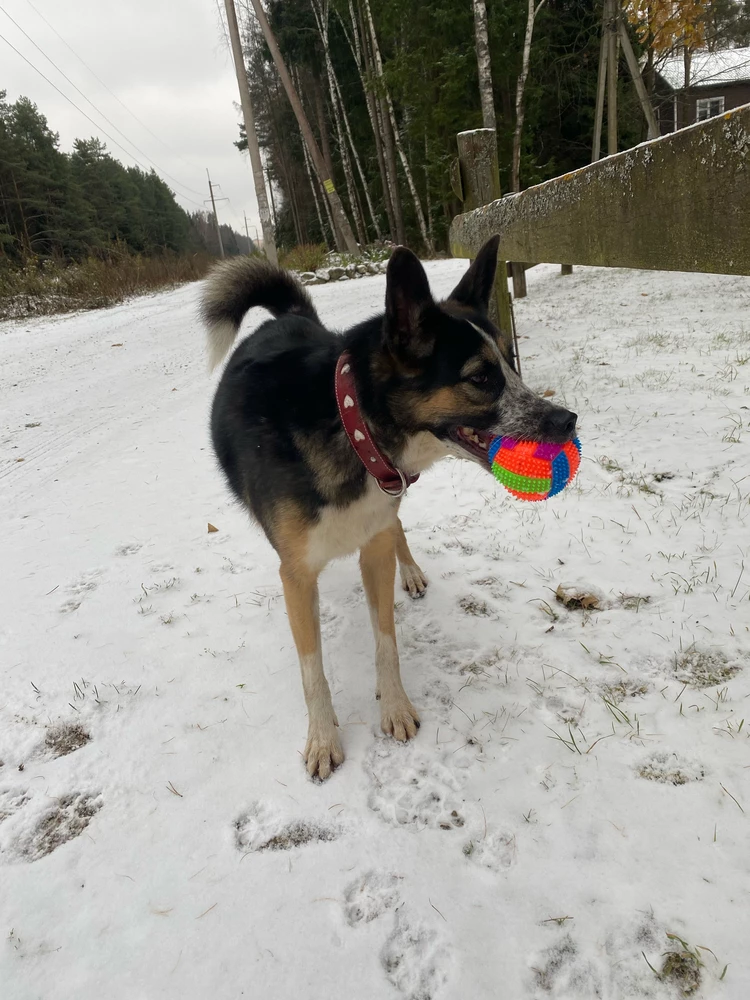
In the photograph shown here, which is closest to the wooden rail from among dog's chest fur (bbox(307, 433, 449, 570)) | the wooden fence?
the wooden fence

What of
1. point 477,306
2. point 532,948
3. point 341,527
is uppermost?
point 477,306

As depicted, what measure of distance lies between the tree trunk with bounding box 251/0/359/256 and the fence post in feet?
56.0

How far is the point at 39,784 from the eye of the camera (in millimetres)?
1867

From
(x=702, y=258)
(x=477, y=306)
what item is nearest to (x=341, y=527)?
(x=477, y=306)

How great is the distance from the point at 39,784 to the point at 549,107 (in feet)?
80.3

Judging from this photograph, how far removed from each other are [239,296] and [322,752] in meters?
2.38

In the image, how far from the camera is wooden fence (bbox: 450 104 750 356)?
4.99ft

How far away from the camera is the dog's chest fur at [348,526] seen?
1945mm

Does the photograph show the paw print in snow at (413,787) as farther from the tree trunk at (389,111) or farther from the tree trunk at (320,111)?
the tree trunk at (320,111)

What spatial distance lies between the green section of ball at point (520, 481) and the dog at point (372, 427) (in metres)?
0.07

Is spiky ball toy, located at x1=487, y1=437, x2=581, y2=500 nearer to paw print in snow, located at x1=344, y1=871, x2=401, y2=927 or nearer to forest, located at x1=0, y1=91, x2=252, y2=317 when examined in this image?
paw print in snow, located at x1=344, y1=871, x2=401, y2=927

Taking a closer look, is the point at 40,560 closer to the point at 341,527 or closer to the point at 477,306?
the point at 341,527

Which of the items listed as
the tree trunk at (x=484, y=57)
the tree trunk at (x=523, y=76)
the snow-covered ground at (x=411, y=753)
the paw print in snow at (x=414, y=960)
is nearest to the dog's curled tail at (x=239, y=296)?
the snow-covered ground at (x=411, y=753)

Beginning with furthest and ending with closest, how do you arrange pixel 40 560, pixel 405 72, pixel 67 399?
pixel 405 72, pixel 67 399, pixel 40 560
